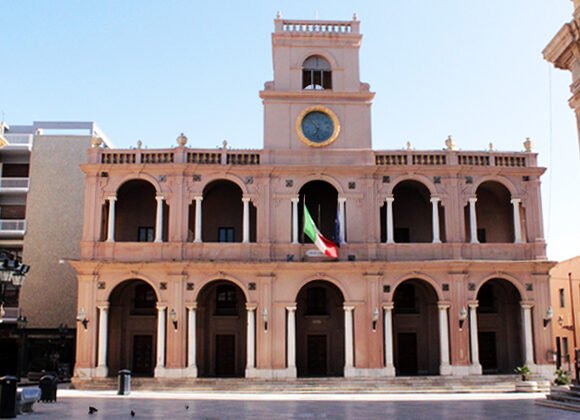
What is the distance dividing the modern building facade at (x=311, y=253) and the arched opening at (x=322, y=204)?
84 millimetres

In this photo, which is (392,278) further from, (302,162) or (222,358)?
(222,358)

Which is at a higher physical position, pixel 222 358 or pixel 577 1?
pixel 577 1

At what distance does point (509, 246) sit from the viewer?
35594 mm

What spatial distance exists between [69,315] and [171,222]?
39.3ft

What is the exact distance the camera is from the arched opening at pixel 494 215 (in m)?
38.5

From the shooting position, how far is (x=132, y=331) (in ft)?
121

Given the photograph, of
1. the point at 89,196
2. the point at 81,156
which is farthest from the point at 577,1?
the point at 81,156

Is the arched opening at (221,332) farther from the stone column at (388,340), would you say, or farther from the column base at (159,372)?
the stone column at (388,340)

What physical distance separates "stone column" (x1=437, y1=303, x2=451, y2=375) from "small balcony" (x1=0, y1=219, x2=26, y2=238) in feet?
89.4

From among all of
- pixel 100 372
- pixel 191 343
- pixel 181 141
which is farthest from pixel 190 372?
pixel 181 141

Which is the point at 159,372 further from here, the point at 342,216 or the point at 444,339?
the point at 444,339

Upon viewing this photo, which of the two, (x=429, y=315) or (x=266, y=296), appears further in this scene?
(x=429, y=315)

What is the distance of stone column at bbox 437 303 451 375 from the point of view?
33875 millimetres

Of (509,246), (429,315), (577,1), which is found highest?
(577,1)
